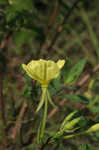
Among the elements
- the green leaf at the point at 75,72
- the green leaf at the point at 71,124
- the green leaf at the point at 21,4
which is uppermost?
the green leaf at the point at 21,4

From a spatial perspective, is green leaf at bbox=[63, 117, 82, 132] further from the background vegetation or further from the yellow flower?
the yellow flower

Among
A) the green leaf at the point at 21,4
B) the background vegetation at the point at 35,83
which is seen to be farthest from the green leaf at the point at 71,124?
the green leaf at the point at 21,4

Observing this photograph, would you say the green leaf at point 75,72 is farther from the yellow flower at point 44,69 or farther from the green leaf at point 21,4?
the green leaf at point 21,4

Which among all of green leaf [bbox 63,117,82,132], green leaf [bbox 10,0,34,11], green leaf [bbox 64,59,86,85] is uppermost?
green leaf [bbox 10,0,34,11]

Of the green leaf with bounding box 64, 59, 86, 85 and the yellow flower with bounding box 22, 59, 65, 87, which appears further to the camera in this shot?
the green leaf with bounding box 64, 59, 86, 85

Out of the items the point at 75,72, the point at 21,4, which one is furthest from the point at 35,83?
the point at 21,4

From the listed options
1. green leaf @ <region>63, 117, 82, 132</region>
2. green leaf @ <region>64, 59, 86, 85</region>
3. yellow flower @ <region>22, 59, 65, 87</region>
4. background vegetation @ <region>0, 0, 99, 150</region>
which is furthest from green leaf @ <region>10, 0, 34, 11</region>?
green leaf @ <region>63, 117, 82, 132</region>

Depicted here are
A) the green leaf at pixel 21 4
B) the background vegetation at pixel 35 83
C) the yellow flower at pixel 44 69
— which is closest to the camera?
the yellow flower at pixel 44 69

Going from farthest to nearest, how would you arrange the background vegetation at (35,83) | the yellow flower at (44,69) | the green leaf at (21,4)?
the green leaf at (21,4) → the background vegetation at (35,83) → the yellow flower at (44,69)

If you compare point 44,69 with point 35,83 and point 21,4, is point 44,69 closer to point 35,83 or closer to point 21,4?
point 35,83

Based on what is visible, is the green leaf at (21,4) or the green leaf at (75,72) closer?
the green leaf at (75,72)

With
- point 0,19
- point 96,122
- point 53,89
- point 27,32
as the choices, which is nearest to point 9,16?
point 0,19
